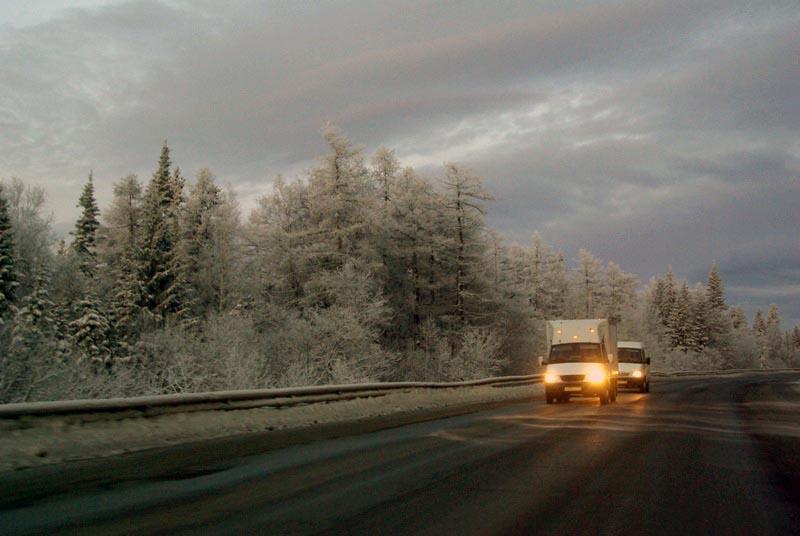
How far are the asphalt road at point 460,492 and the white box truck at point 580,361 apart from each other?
466 inches

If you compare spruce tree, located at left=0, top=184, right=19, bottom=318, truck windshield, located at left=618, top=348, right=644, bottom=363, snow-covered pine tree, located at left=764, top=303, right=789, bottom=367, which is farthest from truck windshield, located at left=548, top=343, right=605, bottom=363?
snow-covered pine tree, located at left=764, top=303, right=789, bottom=367

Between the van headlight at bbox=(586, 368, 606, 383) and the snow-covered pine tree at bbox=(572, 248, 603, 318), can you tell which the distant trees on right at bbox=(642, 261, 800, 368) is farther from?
the van headlight at bbox=(586, 368, 606, 383)

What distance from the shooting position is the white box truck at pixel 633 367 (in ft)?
116

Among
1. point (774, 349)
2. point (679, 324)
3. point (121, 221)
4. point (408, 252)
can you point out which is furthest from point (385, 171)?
Result: point (774, 349)

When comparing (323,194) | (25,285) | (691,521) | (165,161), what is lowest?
(691,521)

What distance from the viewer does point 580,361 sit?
25578mm

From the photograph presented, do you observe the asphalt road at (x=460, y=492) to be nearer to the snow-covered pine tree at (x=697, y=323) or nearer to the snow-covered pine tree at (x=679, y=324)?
the snow-covered pine tree at (x=679, y=324)

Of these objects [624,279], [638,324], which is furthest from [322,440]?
[624,279]

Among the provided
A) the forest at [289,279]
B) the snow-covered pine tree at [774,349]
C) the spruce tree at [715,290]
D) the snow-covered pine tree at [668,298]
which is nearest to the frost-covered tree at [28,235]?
the forest at [289,279]

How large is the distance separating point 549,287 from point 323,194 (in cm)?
4155

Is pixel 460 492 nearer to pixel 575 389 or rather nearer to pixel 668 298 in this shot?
pixel 575 389

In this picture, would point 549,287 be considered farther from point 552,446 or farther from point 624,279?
point 552,446

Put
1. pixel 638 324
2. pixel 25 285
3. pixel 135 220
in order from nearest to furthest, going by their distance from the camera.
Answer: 1. pixel 25 285
2. pixel 135 220
3. pixel 638 324

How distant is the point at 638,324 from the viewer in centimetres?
8725
